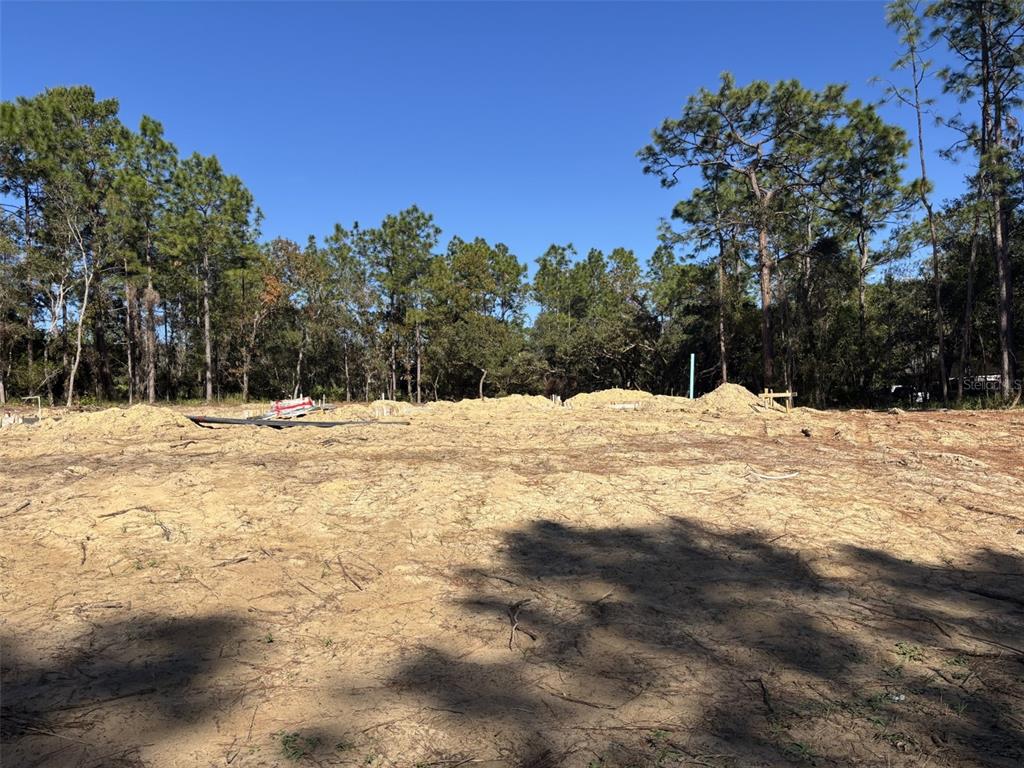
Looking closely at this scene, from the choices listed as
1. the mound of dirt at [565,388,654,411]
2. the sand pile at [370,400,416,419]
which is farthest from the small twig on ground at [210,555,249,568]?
the mound of dirt at [565,388,654,411]

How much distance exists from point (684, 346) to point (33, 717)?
32626 mm

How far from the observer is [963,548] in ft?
15.6

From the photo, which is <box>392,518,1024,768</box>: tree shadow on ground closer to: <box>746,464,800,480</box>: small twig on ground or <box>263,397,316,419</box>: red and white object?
<box>746,464,800,480</box>: small twig on ground

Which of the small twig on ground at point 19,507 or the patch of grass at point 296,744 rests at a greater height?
the small twig on ground at point 19,507

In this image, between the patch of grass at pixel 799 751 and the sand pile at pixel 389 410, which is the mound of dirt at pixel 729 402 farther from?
the patch of grass at pixel 799 751

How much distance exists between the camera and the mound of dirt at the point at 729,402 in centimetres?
1639

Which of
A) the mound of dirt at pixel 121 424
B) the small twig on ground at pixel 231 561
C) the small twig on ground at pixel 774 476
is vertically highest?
the mound of dirt at pixel 121 424

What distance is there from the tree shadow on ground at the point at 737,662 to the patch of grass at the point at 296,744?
53 cm

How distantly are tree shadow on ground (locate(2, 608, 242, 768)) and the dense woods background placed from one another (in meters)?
22.1

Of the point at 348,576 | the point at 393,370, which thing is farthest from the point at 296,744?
the point at 393,370

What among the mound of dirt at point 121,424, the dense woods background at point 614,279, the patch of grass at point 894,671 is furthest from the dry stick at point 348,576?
the dense woods background at point 614,279

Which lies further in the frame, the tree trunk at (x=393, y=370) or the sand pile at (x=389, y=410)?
the tree trunk at (x=393, y=370)

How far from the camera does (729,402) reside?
17.2 metres

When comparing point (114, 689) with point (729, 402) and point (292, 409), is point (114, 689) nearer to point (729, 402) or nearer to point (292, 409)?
point (292, 409)
